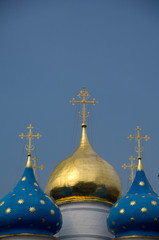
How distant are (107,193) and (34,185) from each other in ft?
8.71

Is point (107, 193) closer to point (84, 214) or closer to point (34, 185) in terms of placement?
point (84, 214)

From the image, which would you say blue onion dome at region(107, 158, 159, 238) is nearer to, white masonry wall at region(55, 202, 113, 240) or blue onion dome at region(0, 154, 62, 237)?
white masonry wall at region(55, 202, 113, 240)

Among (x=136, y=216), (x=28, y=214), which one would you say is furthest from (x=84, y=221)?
(x=28, y=214)

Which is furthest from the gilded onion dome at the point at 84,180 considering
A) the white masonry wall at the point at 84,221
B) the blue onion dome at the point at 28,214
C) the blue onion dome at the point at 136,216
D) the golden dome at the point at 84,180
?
the blue onion dome at the point at 28,214

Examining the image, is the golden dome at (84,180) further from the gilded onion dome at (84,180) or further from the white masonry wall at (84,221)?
the white masonry wall at (84,221)

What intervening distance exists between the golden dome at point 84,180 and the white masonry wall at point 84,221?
21cm

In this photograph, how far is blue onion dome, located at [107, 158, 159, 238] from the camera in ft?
59.5

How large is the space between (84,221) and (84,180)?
1266 mm

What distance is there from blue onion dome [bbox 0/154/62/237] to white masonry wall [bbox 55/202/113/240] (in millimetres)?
1411

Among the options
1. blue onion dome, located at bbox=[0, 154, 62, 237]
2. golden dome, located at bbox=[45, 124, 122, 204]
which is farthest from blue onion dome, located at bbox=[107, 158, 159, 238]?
golden dome, located at bbox=[45, 124, 122, 204]

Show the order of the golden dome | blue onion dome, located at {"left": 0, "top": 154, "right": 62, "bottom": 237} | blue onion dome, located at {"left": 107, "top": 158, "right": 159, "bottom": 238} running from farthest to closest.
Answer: the golden dome < blue onion dome, located at {"left": 107, "top": 158, "right": 159, "bottom": 238} < blue onion dome, located at {"left": 0, "top": 154, "right": 62, "bottom": 237}

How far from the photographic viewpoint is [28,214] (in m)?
18.0

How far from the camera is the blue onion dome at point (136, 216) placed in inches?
714

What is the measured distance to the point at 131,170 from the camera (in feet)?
81.7
